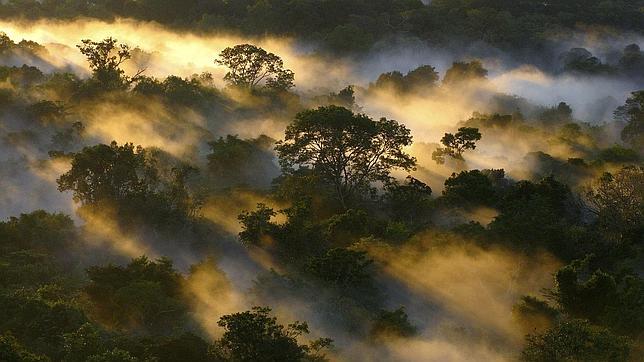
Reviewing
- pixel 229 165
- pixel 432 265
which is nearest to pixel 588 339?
pixel 432 265

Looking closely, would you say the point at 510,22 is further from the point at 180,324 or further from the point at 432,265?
the point at 180,324

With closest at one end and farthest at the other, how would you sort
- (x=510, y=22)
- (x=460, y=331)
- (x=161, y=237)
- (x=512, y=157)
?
(x=460, y=331) → (x=161, y=237) → (x=512, y=157) → (x=510, y=22)

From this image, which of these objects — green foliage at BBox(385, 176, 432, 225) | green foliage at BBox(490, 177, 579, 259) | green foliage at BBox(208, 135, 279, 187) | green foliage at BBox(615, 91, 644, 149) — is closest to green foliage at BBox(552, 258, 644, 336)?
green foliage at BBox(490, 177, 579, 259)

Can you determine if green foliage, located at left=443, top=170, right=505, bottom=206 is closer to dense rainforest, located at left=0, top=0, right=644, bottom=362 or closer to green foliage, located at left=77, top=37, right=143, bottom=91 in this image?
dense rainforest, located at left=0, top=0, right=644, bottom=362

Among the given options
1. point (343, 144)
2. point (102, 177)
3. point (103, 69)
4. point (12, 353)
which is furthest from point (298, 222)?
point (103, 69)

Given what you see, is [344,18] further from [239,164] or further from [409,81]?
[239,164]

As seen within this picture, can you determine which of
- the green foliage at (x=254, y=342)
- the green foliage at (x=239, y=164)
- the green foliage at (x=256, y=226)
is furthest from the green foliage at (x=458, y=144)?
the green foliage at (x=254, y=342)

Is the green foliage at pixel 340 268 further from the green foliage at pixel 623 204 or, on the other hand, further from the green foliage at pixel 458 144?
the green foliage at pixel 458 144
